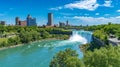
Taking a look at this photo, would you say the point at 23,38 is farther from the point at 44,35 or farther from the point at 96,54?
the point at 96,54

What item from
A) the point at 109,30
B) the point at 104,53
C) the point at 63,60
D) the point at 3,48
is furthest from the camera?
the point at 109,30

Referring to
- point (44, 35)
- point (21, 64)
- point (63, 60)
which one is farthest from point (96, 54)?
point (44, 35)

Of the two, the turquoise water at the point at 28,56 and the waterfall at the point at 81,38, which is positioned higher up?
the waterfall at the point at 81,38

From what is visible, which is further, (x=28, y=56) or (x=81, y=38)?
(x=81, y=38)

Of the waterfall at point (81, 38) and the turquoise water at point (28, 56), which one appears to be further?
the waterfall at point (81, 38)

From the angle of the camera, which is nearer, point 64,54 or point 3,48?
point 64,54

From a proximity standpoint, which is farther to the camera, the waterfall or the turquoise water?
the waterfall

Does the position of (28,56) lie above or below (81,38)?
below

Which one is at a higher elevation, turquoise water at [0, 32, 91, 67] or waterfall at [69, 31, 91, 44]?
waterfall at [69, 31, 91, 44]

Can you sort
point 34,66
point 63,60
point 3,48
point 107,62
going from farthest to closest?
point 3,48 < point 34,66 < point 63,60 < point 107,62

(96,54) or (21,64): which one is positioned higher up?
(96,54)
